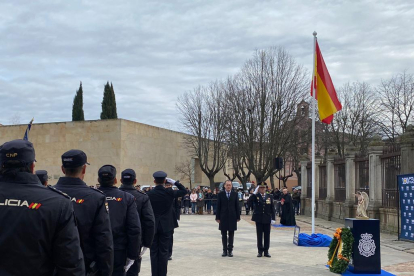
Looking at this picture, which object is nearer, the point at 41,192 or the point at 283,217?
the point at 41,192

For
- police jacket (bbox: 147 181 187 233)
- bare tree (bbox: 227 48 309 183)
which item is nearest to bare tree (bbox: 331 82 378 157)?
bare tree (bbox: 227 48 309 183)

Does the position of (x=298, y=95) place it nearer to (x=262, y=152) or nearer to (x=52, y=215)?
(x=262, y=152)

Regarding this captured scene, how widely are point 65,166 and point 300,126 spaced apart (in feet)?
118

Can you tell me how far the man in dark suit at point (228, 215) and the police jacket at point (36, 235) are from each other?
380 inches

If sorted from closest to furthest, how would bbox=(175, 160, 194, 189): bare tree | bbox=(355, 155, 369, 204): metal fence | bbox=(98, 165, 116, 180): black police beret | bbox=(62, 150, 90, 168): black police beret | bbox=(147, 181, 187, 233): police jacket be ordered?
bbox=(62, 150, 90, 168): black police beret < bbox=(98, 165, 116, 180): black police beret < bbox=(147, 181, 187, 233): police jacket < bbox=(355, 155, 369, 204): metal fence < bbox=(175, 160, 194, 189): bare tree

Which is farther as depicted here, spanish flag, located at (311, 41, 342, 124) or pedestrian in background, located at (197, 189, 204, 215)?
pedestrian in background, located at (197, 189, 204, 215)

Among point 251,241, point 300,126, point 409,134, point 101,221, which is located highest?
point 300,126

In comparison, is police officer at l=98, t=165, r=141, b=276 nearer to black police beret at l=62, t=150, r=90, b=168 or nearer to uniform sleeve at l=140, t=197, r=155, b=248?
uniform sleeve at l=140, t=197, r=155, b=248

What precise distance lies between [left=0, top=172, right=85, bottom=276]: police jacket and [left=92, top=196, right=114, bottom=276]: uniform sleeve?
0.98 m

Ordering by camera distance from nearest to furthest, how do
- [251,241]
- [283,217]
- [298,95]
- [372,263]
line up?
1. [372,263]
2. [251,241]
3. [283,217]
4. [298,95]

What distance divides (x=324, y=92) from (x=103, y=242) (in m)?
12.9

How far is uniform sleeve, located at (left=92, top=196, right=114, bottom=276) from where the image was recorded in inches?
171

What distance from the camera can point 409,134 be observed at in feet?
57.3

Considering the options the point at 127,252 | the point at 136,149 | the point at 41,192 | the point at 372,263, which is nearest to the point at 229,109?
the point at 136,149
